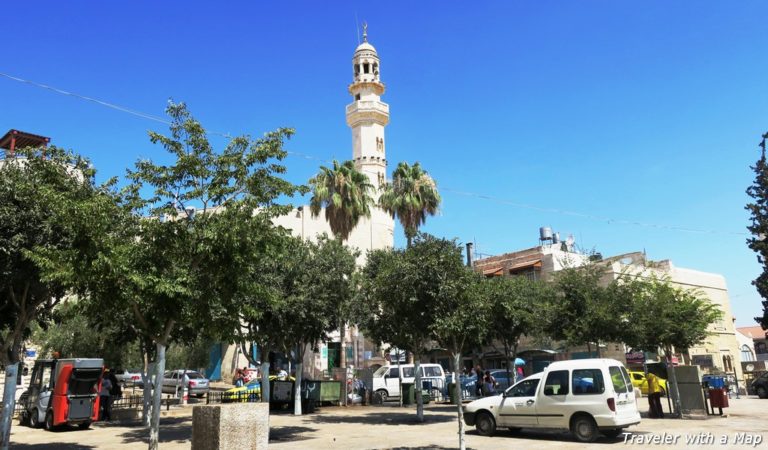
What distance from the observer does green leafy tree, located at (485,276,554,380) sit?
2562cm

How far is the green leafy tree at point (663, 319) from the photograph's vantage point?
20547 mm

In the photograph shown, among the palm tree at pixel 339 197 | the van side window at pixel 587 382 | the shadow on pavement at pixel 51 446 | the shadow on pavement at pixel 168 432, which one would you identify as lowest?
the shadow on pavement at pixel 168 432

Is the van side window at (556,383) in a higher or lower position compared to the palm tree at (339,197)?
lower

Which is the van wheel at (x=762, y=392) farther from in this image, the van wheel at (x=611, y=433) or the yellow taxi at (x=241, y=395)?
the yellow taxi at (x=241, y=395)

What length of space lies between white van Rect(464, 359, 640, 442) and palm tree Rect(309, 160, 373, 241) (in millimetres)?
21139

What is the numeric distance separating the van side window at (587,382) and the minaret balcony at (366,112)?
1533 inches

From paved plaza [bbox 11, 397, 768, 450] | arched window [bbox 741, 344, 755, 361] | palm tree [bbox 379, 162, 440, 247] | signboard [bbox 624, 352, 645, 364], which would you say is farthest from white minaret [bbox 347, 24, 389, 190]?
arched window [bbox 741, 344, 755, 361]

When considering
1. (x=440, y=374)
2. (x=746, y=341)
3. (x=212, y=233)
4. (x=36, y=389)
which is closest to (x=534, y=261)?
(x=440, y=374)

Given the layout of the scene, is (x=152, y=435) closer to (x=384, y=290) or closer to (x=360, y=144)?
(x=384, y=290)

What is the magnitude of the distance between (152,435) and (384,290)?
7661 mm

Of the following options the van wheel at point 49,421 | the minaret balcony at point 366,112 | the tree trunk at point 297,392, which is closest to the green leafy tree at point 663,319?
the tree trunk at point 297,392

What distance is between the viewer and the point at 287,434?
54.6 feet

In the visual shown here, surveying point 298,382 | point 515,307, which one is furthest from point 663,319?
point 298,382

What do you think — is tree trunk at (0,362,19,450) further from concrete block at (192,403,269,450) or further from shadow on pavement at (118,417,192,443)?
concrete block at (192,403,269,450)
